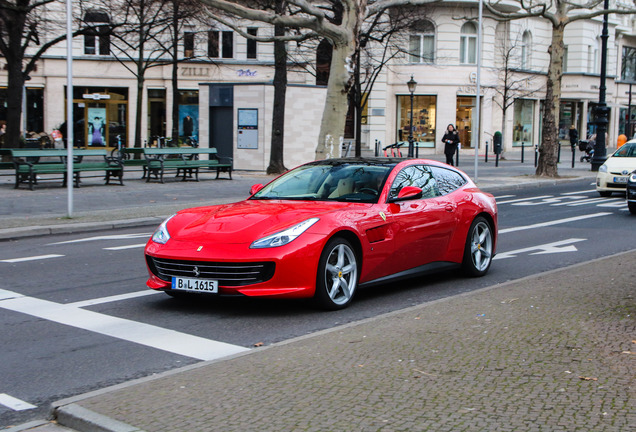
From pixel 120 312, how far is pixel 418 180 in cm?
348

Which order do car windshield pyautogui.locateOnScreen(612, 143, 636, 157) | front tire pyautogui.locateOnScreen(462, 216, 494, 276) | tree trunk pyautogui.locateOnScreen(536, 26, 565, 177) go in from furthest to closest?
tree trunk pyautogui.locateOnScreen(536, 26, 565, 177), car windshield pyautogui.locateOnScreen(612, 143, 636, 157), front tire pyautogui.locateOnScreen(462, 216, 494, 276)

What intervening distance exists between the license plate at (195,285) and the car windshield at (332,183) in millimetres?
1609

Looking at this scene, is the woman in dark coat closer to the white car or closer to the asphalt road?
the white car

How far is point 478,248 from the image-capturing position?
9.68 meters

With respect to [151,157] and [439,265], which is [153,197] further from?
[439,265]

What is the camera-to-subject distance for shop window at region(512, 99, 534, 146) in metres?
55.7

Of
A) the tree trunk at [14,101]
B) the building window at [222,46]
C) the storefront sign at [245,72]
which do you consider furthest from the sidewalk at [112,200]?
the storefront sign at [245,72]

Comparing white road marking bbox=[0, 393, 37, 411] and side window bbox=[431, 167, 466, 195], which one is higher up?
side window bbox=[431, 167, 466, 195]

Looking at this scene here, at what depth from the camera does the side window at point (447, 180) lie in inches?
367

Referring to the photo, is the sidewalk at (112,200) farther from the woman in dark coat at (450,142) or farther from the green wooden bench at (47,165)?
the woman in dark coat at (450,142)

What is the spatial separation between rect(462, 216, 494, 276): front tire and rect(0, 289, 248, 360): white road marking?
395 cm

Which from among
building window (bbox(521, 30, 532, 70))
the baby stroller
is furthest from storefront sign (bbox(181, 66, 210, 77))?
the baby stroller

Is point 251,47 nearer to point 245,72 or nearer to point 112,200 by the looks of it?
point 245,72

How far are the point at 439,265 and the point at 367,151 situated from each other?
131ft
